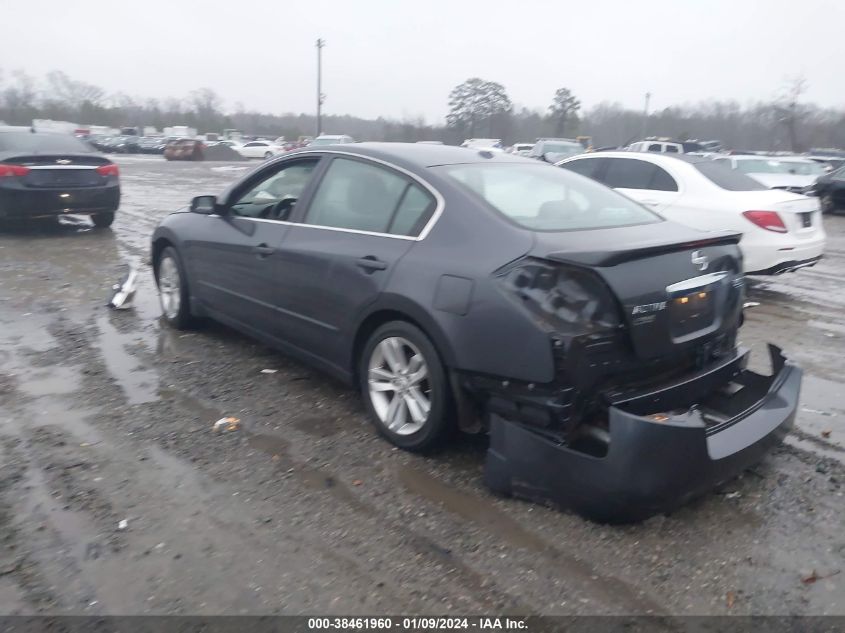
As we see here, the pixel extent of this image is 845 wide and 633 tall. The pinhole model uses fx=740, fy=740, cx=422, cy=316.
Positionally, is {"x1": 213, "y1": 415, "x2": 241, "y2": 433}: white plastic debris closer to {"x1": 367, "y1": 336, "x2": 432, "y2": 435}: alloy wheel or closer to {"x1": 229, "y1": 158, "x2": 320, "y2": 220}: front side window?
{"x1": 367, "y1": 336, "x2": 432, "y2": 435}: alloy wheel

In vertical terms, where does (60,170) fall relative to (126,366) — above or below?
above

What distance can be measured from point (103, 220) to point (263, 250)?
8.48 meters

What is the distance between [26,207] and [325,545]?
9.35 metres

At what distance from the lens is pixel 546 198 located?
13.8ft

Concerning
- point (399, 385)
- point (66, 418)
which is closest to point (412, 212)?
point (399, 385)

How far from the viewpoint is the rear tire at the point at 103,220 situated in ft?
40.0

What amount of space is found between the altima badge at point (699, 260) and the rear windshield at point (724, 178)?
16.5 ft

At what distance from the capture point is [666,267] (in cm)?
345

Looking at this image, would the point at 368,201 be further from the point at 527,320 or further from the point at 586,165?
the point at 586,165

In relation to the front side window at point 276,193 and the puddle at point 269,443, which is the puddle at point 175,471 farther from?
the front side window at point 276,193

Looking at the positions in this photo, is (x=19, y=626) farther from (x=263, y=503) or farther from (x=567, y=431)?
(x=567, y=431)

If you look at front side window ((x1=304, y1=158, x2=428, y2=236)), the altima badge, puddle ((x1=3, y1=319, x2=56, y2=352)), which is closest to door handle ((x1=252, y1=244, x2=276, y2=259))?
front side window ((x1=304, y1=158, x2=428, y2=236))

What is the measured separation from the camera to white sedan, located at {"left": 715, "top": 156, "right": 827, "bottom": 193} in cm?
1772

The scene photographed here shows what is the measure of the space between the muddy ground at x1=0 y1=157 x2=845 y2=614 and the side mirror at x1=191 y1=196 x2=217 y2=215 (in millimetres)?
1212
